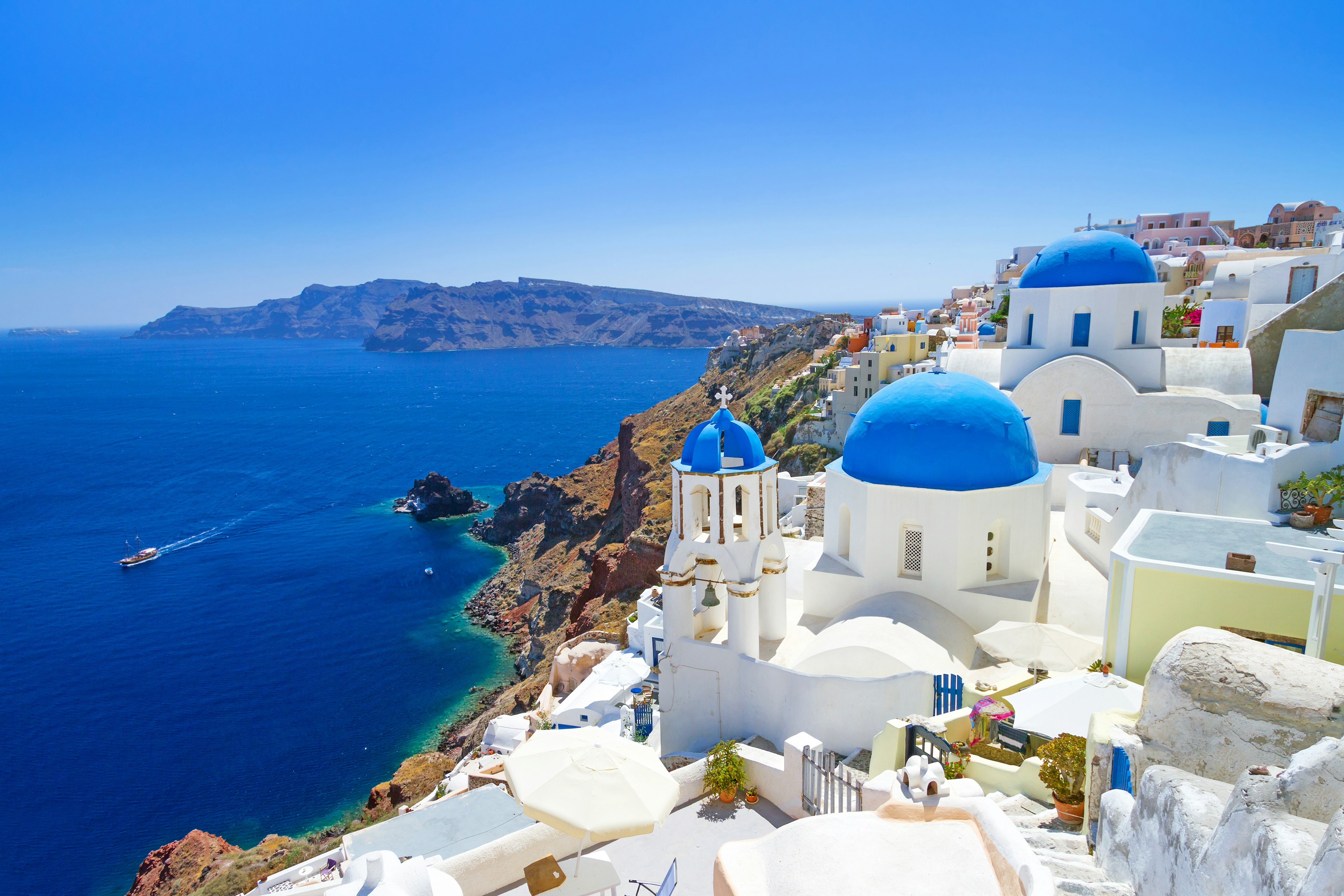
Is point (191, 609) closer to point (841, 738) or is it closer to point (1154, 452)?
point (841, 738)

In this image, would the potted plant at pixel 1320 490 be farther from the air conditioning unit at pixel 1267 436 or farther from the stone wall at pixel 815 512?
the stone wall at pixel 815 512

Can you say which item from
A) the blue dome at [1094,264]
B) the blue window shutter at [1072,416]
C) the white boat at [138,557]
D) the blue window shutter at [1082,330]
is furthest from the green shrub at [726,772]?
the white boat at [138,557]

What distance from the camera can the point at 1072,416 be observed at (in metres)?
23.0

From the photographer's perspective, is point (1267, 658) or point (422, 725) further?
point (422, 725)

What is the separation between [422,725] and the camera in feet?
124

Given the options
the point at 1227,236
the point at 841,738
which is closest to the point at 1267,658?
the point at 841,738

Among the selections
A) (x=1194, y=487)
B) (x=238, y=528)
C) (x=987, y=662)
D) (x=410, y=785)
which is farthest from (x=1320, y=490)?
(x=238, y=528)

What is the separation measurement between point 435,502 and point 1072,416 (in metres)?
61.6

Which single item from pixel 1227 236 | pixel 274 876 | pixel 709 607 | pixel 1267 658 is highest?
pixel 1227 236

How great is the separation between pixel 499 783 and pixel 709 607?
661cm

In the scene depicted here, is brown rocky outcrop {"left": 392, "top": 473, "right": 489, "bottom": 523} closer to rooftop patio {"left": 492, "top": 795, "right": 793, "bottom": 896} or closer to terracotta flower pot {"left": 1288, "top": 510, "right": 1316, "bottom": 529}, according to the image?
rooftop patio {"left": 492, "top": 795, "right": 793, "bottom": 896}

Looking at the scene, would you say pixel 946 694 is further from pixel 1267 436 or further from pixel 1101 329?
pixel 1101 329

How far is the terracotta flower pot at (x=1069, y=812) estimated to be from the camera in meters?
7.84

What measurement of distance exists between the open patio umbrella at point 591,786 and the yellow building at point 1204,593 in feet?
26.6
